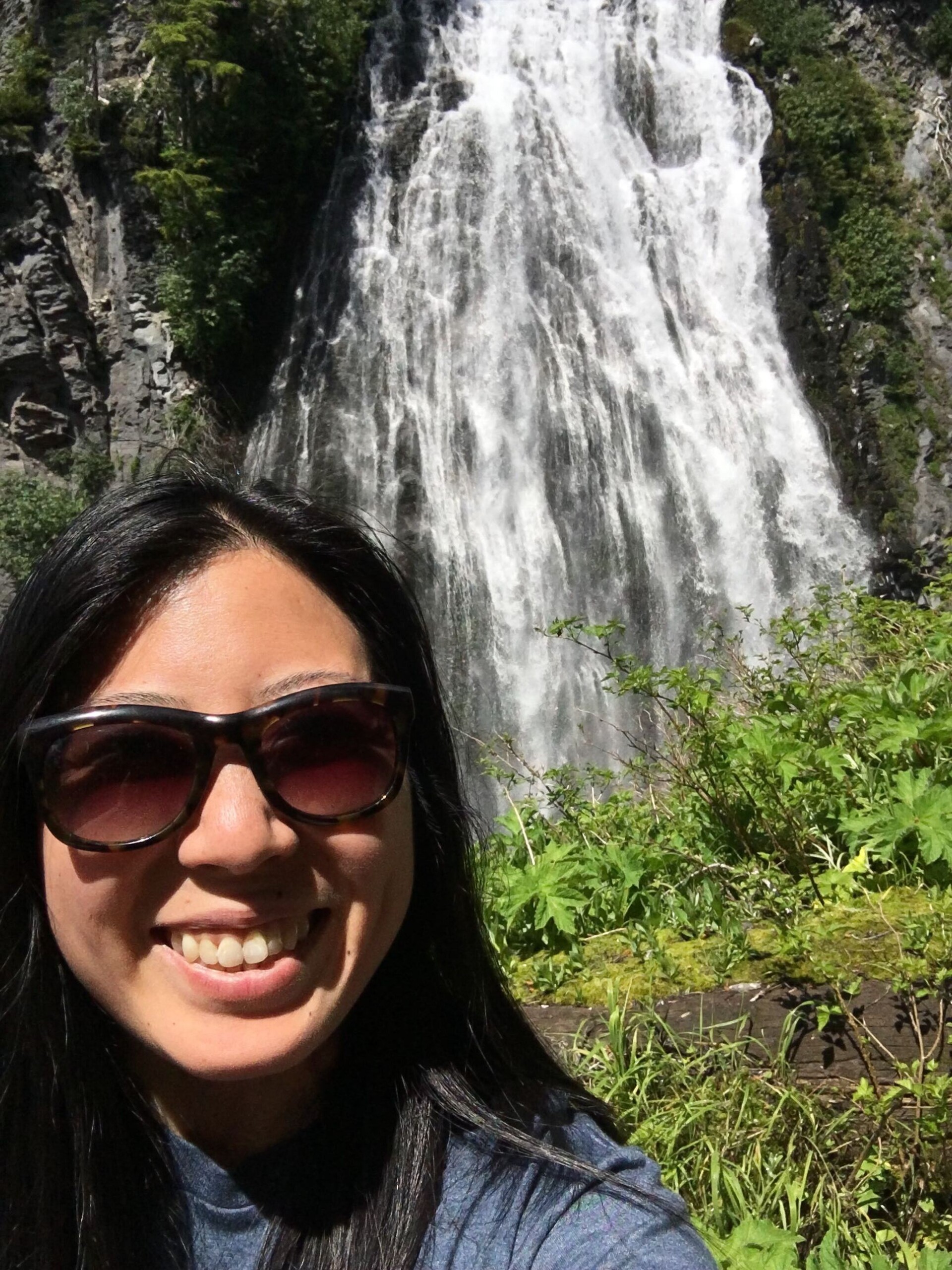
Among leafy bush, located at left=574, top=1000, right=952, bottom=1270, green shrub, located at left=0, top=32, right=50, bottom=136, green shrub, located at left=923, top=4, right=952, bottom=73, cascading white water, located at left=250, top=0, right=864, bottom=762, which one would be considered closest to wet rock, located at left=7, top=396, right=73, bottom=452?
cascading white water, located at left=250, top=0, right=864, bottom=762

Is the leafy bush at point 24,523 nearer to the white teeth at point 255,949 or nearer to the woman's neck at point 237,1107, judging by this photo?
the woman's neck at point 237,1107

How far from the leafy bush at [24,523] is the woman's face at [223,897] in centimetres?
1350

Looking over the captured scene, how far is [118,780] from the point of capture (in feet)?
3.28

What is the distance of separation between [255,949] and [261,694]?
253mm

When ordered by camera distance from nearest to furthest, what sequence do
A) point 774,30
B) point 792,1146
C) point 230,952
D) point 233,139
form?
1. point 230,952
2. point 792,1146
3. point 233,139
4. point 774,30

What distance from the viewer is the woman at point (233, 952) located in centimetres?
99

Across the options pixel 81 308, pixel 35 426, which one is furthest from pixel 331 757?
Result: pixel 81 308

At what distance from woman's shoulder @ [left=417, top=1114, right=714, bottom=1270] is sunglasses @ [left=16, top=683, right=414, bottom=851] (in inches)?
16.5

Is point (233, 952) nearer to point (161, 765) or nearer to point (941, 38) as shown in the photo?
point (161, 765)

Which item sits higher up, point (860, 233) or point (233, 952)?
point (233, 952)

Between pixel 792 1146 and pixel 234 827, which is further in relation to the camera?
pixel 792 1146

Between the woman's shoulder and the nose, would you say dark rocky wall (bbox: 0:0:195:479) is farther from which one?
the woman's shoulder

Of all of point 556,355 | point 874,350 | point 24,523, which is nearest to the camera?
point 556,355

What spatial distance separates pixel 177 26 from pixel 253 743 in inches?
631
